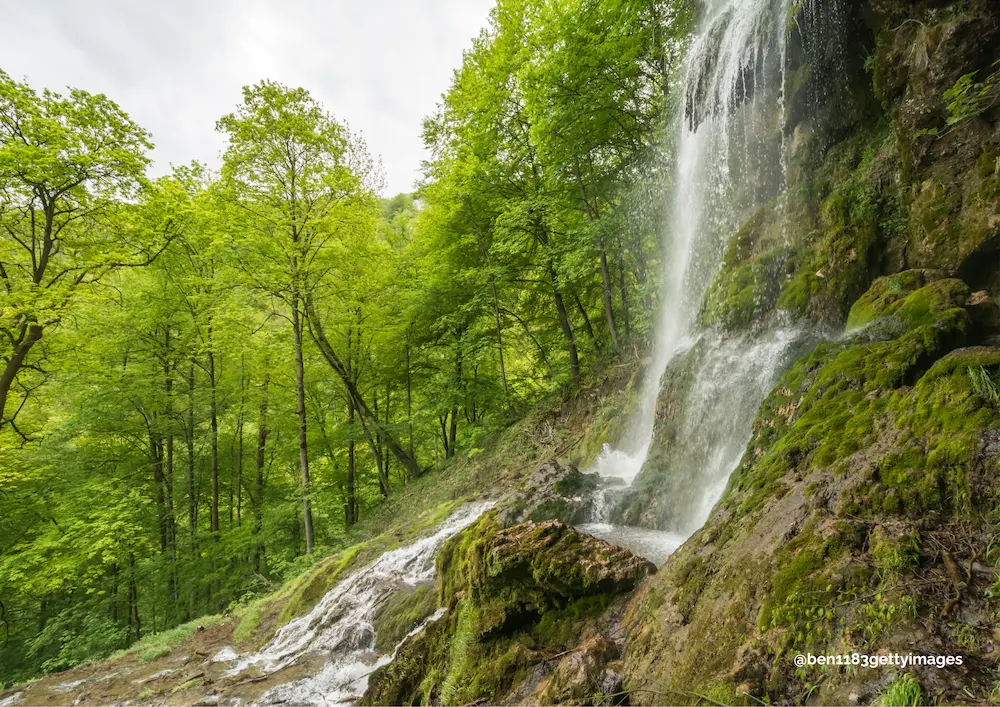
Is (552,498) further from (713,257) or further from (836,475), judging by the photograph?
(713,257)

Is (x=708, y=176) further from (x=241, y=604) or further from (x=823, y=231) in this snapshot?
(x=241, y=604)

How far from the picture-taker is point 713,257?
29.2 ft

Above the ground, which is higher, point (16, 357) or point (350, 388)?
point (16, 357)

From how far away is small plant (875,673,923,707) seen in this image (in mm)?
1855

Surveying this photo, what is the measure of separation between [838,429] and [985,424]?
35.2 inches

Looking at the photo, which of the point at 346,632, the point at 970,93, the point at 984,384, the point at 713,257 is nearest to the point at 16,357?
the point at 346,632

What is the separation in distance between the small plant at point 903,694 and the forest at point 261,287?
9.71 metres

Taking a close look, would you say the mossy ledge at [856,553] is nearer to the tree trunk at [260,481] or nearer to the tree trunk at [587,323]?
the tree trunk at [587,323]

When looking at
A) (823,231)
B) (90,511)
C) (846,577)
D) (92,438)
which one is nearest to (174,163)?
(92,438)

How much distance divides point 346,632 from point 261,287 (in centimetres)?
787

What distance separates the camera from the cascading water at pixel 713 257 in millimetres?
6004

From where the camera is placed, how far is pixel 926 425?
2.86 metres

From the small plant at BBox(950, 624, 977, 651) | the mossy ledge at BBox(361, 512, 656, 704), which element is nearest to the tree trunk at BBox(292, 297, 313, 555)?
the mossy ledge at BBox(361, 512, 656, 704)

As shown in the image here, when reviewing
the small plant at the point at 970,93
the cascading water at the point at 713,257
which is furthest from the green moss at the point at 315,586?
the small plant at the point at 970,93
